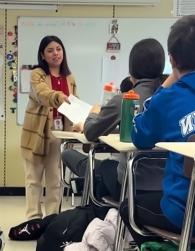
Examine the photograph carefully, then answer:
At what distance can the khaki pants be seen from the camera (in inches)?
133

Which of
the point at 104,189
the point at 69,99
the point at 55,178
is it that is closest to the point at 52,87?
the point at 69,99

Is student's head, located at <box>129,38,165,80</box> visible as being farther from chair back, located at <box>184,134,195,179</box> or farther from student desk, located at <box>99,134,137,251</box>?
chair back, located at <box>184,134,195,179</box>

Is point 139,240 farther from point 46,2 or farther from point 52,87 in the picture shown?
point 46,2

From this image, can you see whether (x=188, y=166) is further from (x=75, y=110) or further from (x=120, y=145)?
(x=75, y=110)

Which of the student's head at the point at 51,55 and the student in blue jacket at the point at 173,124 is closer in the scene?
the student in blue jacket at the point at 173,124

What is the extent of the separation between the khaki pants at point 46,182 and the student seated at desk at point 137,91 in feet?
3.78

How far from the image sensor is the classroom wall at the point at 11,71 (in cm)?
455

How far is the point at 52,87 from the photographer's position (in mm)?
3432

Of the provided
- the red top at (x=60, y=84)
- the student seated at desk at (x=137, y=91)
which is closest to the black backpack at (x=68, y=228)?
the student seated at desk at (x=137, y=91)

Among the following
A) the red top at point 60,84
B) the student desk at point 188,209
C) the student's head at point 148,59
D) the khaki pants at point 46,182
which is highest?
the student's head at point 148,59

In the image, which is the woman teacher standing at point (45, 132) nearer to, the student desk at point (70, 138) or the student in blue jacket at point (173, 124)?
the student desk at point (70, 138)

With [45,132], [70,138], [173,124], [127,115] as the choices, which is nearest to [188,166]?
[173,124]

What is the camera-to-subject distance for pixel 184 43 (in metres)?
1.63

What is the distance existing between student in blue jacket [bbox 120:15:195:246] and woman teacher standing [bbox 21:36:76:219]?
1.70 m
